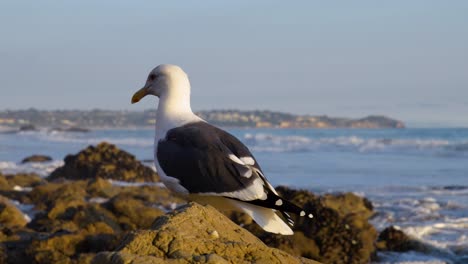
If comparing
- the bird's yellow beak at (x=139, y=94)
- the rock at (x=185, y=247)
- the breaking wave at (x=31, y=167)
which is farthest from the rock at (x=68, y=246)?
the breaking wave at (x=31, y=167)

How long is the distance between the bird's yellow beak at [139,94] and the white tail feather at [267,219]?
1.35m

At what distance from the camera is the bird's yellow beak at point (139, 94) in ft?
19.4

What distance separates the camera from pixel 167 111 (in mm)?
5516

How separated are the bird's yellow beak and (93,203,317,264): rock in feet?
8.15

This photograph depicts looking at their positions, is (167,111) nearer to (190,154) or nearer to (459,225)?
(190,154)

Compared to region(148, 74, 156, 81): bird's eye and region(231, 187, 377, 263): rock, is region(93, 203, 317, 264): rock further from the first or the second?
region(231, 187, 377, 263): rock

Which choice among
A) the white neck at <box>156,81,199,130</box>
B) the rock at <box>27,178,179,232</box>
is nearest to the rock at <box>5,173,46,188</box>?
the rock at <box>27,178,179,232</box>

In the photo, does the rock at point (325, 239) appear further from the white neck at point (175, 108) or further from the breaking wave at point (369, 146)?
the breaking wave at point (369, 146)

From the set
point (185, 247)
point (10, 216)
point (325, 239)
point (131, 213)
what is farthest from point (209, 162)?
point (131, 213)

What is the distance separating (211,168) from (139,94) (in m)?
1.20

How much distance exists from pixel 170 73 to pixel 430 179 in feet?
47.7

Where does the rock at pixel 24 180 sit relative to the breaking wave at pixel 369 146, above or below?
above

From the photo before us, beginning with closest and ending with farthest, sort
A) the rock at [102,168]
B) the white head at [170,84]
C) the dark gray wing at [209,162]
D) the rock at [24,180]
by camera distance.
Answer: the dark gray wing at [209,162] < the white head at [170,84] < the rock at [24,180] < the rock at [102,168]

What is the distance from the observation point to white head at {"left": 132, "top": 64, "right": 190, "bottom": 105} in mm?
5594
